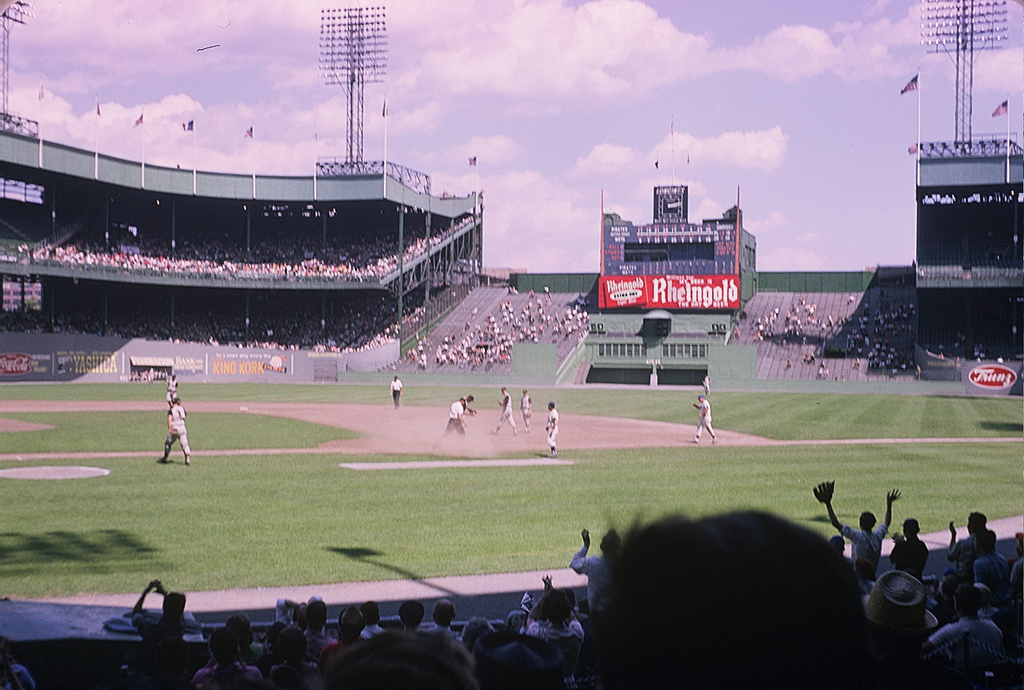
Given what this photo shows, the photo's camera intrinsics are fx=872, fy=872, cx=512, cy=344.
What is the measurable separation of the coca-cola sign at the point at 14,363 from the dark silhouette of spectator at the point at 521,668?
60.6m

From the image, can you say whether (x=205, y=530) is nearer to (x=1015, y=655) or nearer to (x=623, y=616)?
(x=1015, y=655)

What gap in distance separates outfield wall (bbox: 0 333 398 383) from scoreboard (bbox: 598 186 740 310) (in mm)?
18976

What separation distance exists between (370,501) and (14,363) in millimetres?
48166

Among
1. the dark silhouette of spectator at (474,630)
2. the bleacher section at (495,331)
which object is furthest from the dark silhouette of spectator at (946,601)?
the bleacher section at (495,331)

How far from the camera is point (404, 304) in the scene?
78875 millimetres

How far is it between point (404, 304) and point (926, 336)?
42.9 metres

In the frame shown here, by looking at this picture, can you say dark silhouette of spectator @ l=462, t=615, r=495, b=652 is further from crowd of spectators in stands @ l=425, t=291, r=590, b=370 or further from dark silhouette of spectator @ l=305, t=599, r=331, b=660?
crowd of spectators in stands @ l=425, t=291, r=590, b=370

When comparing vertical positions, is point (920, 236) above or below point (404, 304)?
above

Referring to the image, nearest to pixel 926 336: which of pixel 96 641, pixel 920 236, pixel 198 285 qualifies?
pixel 920 236

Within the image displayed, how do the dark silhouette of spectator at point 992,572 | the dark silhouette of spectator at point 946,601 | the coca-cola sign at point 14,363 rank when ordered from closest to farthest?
the dark silhouette of spectator at point 946,601 → the dark silhouette of spectator at point 992,572 → the coca-cola sign at point 14,363

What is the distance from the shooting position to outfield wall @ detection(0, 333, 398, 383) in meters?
56.4

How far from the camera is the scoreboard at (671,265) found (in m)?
67.8

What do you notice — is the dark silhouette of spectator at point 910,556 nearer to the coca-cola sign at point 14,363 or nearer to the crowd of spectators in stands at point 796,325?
the coca-cola sign at point 14,363

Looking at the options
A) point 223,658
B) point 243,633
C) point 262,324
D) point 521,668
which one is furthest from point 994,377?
point 521,668
